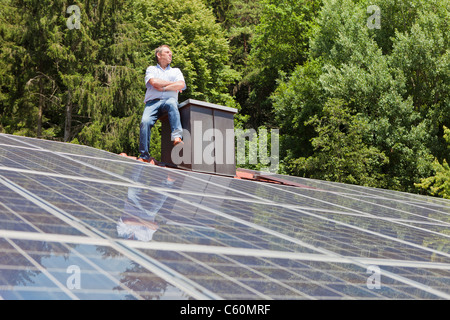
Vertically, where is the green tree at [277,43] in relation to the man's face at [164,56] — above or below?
above

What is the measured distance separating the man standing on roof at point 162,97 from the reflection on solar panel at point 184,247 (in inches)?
157

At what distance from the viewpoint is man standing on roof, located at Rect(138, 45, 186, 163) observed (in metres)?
8.98

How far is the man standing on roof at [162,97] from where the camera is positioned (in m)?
8.98

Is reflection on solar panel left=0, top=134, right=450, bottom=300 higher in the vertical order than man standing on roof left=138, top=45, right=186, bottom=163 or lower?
lower

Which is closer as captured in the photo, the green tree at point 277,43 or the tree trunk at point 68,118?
the tree trunk at point 68,118

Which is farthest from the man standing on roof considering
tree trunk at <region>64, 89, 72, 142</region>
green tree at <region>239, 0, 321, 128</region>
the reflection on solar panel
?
green tree at <region>239, 0, 321, 128</region>

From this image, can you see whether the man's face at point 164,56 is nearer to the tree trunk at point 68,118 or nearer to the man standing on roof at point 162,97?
the man standing on roof at point 162,97

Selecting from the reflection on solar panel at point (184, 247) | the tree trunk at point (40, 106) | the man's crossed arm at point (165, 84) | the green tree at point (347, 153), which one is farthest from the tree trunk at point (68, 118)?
the reflection on solar panel at point (184, 247)

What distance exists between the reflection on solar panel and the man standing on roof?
157 inches

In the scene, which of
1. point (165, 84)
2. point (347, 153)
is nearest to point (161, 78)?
point (165, 84)

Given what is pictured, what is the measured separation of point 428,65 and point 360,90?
4.14 metres

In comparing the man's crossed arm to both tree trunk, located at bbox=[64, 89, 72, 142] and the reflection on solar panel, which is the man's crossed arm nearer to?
the reflection on solar panel

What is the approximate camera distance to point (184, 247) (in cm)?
263

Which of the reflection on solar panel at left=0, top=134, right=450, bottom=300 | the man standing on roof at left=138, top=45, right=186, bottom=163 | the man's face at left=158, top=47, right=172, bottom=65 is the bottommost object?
the reflection on solar panel at left=0, top=134, right=450, bottom=300
